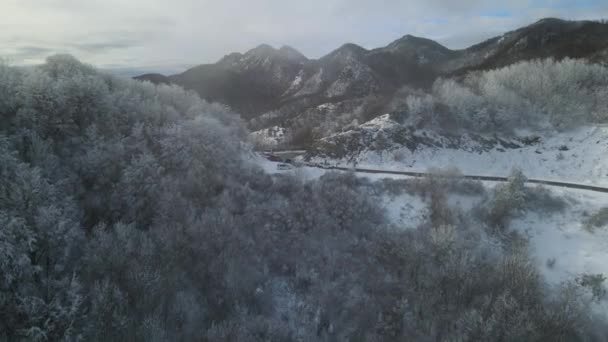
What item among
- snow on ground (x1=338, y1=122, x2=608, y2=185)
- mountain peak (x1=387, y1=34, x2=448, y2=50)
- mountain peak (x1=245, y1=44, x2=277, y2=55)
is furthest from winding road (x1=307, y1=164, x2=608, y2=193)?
mountain peak (x1=245, y1=44, x2=277, y2=55)

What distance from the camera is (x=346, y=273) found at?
57.9ft

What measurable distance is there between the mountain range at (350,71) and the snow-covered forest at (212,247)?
37089mm

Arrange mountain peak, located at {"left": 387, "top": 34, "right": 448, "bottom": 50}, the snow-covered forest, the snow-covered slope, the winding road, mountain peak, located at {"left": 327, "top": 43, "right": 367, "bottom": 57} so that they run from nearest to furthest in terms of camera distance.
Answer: the snow-covered forest → the winding road → the snow-covered slope → mountain peak, located at {"left": 327, "top": 43, "right": 367, "bottom": 57} → mountain peak, located at {"left": 387, "top": 34, "right": 448, "bottom": 50}

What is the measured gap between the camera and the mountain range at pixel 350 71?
6297 cm

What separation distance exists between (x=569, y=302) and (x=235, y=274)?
1467cm

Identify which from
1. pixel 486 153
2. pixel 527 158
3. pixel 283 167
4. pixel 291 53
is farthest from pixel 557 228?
pixel 291 53

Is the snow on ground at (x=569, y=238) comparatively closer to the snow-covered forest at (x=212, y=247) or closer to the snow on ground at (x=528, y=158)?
the snow-covered forest at (x=212, y=247)

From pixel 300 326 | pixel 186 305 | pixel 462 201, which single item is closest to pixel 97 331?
pixel 186 305

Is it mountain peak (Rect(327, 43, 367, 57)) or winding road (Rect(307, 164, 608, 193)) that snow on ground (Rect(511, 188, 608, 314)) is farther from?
mountain peak (Rect(327, 43, 367, 57))

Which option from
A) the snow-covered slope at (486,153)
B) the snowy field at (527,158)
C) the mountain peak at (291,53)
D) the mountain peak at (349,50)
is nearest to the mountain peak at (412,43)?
the mountain peak at (349,50)

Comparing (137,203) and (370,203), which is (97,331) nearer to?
(137,203)

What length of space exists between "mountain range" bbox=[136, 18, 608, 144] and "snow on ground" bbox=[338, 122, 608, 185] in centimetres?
2514

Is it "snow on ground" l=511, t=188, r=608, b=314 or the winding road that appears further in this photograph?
the winding road

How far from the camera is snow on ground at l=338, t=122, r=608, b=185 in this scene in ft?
91.8
